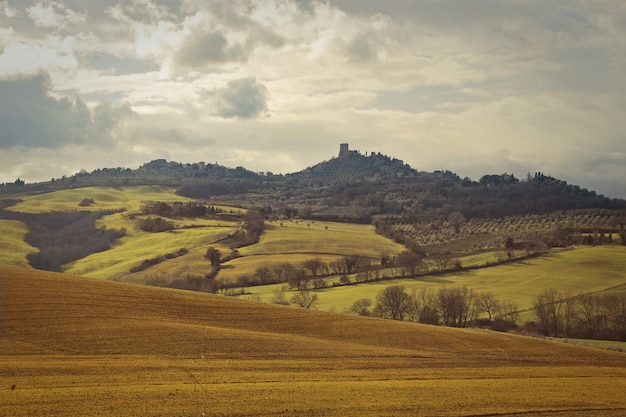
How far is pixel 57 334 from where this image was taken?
37.2m

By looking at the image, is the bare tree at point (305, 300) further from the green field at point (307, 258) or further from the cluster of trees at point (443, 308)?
the cluster of trees at point (443, 308)

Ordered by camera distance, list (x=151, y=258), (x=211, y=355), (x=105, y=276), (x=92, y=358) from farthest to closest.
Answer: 1. (x=151, y=258)
2. (x=105, y=276)
3. (x=211, y=355)
4. (x=92, y=358)

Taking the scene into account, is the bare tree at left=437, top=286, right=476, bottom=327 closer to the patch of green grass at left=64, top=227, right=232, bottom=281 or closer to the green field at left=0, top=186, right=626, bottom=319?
the green field at left=0, top=186, right=626, bottom=319

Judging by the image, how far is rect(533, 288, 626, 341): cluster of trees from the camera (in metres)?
71.9

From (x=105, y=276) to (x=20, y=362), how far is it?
90.4 metres

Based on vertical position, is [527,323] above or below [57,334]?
below

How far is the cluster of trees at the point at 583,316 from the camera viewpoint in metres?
71.9

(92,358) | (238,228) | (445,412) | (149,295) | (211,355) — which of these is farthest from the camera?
(238,228)

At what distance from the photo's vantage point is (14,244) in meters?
128

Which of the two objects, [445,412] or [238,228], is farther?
[238,228]

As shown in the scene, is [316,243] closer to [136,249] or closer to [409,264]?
[409,264]

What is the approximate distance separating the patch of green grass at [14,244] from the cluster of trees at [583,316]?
95079mm

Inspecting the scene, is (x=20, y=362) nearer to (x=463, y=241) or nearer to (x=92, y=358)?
(x=92, y=358)

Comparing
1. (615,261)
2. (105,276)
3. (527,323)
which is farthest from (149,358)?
(615,261)
